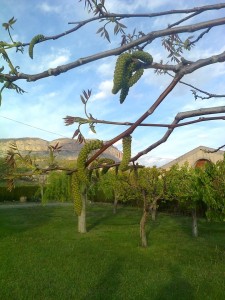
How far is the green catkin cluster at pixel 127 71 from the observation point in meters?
1.26

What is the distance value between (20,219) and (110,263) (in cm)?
1505

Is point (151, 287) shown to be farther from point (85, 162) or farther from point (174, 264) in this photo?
point (85, 162)

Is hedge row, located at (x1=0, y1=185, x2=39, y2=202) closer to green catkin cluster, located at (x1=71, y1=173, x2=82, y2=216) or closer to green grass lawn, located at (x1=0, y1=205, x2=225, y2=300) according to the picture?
green grass lawn, located at (x1=0, y1=205, x2=225, y2=300)

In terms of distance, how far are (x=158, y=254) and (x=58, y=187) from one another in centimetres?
1318

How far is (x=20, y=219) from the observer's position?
2784 centimetres

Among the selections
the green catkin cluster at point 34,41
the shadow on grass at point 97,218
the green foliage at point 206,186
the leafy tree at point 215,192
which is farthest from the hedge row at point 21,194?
the green catkin cluster at point 34,41

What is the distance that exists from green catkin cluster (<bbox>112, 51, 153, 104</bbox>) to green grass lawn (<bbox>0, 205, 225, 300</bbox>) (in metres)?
9.61

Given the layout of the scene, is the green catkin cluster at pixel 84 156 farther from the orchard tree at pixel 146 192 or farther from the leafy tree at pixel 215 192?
the orchard tree at pixel 146 192

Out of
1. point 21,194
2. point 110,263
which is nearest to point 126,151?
point 110,263

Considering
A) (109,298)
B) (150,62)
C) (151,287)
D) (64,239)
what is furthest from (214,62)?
(64,239)

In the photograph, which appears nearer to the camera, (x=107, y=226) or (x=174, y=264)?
(x=174, y=264)

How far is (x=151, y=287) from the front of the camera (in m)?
11.0

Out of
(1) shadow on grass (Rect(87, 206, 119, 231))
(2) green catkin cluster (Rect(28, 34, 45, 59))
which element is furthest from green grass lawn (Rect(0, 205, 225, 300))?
(2) green catkin cluster (Rect(28, 34, 45, 59))

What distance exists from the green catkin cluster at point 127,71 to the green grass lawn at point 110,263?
9.61m
